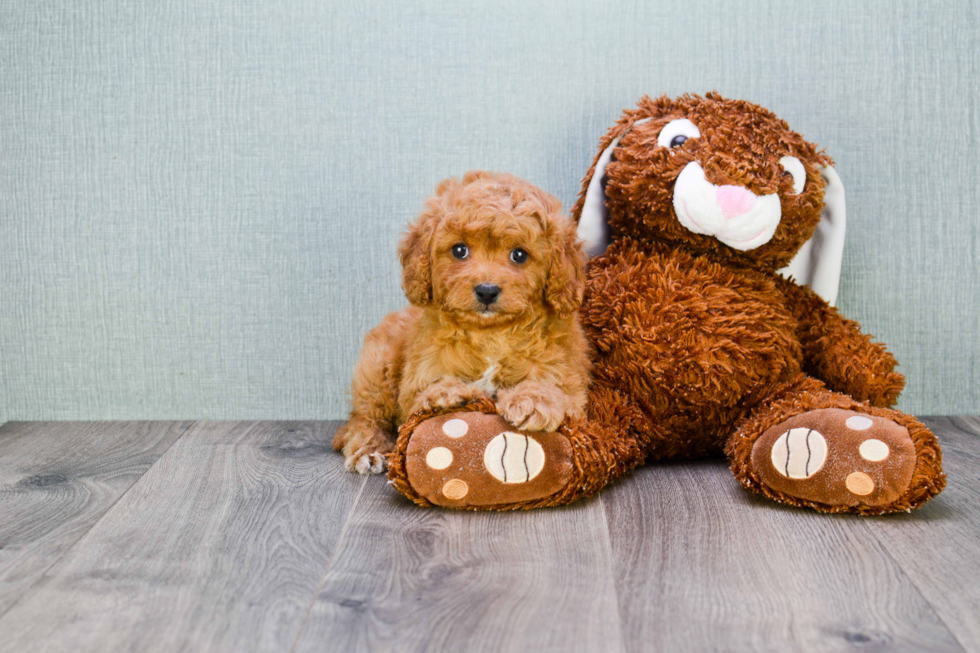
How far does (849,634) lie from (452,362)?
2.58 feet

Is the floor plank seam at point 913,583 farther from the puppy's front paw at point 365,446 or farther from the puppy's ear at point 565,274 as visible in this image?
the puppy's front paw at point 365,446

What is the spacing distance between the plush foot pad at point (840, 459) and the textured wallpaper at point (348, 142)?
2.31 ft

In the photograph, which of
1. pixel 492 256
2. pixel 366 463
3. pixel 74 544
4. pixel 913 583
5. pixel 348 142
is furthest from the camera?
pixel 348 142

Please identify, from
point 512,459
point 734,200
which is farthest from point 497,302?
point 734,200

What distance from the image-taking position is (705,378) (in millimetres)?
1586

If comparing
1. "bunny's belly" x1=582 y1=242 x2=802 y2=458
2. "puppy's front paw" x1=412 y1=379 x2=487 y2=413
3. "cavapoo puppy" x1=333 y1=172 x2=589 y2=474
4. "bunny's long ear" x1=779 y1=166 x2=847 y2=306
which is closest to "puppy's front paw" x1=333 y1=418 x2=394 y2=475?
"cavapoo puppy" x1=333 y1=172 x2=589 y2=474

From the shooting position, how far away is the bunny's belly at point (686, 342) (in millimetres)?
1593

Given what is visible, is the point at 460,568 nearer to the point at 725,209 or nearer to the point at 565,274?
the point at 565,274

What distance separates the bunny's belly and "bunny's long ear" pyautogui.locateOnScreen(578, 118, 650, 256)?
78 millimetres

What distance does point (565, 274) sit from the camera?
146 cm

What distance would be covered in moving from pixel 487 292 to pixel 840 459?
65 cm

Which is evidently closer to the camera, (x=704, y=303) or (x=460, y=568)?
(x=460, y=568)

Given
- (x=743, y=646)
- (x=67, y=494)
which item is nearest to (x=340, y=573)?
(x=743, y=646)

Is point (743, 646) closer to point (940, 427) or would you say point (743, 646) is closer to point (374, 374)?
point (374, 374)
